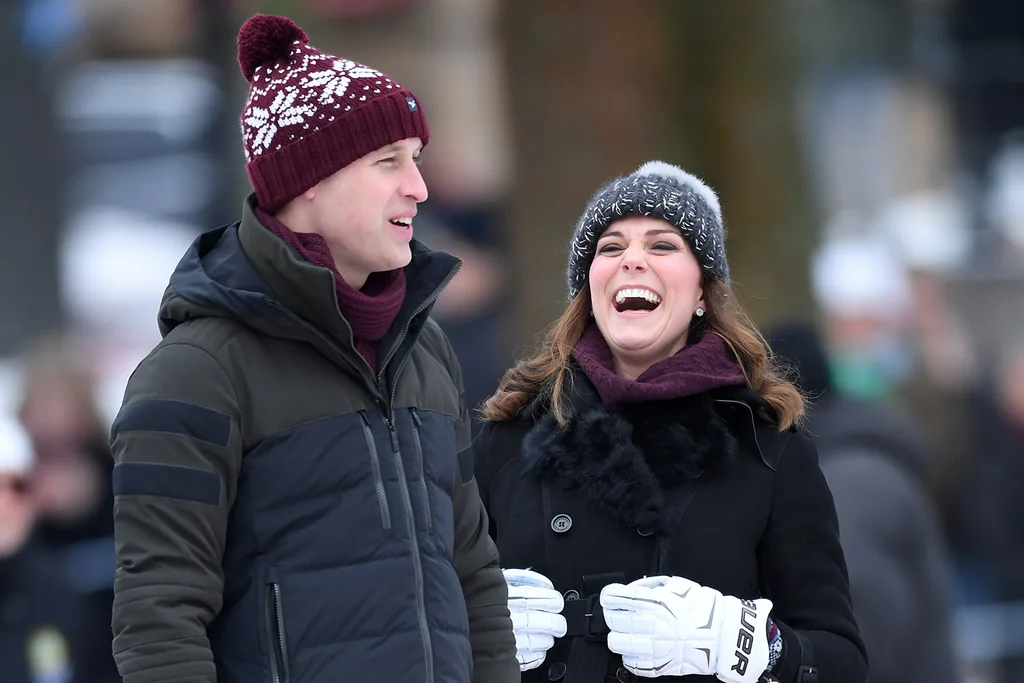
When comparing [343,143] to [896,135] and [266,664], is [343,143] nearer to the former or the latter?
[266,664]

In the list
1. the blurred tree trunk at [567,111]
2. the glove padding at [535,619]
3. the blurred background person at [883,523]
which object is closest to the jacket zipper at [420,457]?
the glove padding at [535,619]

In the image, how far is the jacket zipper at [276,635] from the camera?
2.68 m

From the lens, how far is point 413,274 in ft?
10.0

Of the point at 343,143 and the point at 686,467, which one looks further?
the point at 686,467

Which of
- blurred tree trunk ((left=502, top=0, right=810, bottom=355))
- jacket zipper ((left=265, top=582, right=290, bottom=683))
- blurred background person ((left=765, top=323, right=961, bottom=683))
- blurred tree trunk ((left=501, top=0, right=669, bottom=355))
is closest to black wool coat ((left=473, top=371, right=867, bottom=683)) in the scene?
jacket zipper ((left=265, top=582, right=290, bottom=683))

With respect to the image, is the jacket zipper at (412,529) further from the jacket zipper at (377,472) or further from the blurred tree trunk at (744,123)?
the blurred tree trunk at (744,123)

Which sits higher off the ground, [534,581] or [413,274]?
[413,274]

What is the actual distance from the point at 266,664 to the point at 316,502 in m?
0.26

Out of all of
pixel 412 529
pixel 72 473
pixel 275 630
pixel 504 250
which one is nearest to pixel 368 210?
pixel 412 529

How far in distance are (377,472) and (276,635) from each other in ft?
0.99

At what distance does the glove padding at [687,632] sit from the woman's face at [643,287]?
0.49 m

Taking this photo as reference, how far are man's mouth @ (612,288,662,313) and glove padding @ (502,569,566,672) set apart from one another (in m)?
0.57

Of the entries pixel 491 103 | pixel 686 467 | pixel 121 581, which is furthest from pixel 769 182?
pixel 491 103

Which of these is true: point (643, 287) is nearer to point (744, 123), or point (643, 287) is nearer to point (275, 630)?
point (275, 630)
